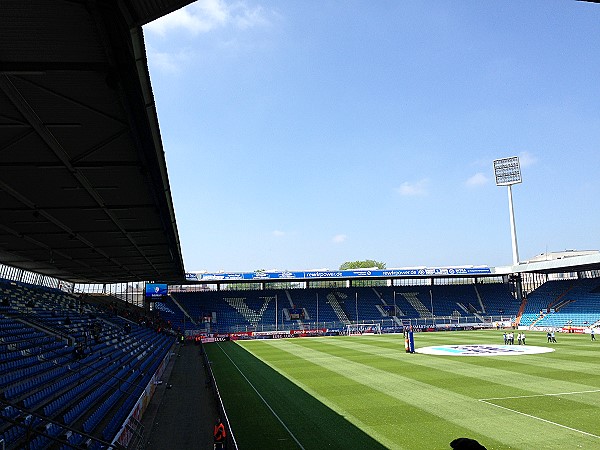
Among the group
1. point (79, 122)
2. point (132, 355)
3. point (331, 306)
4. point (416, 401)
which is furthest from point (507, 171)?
point (79, 122)

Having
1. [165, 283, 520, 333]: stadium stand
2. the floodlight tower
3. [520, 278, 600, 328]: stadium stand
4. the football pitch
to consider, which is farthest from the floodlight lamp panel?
the football pitch

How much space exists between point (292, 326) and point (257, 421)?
4916cm

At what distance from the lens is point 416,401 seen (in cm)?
1897

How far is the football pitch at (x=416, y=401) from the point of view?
14.1 m

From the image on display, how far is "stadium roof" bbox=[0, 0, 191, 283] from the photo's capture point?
6.21 m

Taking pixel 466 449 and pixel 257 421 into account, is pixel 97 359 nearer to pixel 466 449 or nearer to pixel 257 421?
Answer: pixel 257 421

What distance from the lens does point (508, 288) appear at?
7650cm

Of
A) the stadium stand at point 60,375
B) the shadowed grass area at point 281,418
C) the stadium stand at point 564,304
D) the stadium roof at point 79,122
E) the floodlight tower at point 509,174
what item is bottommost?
the shadowed grass area at point 281,418

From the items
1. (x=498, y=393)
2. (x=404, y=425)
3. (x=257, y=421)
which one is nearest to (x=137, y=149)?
(x=257, y=421)

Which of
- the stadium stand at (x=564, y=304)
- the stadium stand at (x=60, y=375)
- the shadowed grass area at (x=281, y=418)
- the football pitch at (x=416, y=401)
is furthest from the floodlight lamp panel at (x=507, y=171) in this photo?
the stadium stand at (x=60, y=375)

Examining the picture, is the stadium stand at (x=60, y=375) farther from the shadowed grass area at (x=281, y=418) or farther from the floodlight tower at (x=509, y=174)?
the floodlight tower at (x=509, y=174)

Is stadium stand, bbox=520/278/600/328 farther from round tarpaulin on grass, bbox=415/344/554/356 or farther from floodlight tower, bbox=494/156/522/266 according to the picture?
round tarpaulin on grass, bbox=415/344/554/356

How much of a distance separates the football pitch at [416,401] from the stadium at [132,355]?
0.34ft

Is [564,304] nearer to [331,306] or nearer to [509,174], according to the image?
[509,174]
